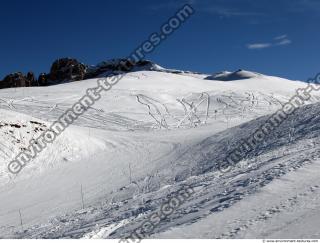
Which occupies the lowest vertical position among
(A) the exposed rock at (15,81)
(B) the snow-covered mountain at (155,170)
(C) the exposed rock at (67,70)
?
(B) the snow-covered mountain at (155,170)

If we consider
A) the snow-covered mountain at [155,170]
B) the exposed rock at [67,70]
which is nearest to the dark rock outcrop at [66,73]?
the exposed rock at [67,70]

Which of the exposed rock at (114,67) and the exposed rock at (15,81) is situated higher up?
the exposed rock at (114,67)

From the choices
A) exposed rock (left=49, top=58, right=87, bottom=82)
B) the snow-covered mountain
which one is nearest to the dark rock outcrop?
exposed rock (left=49, top=58, right=87, bottom=82)

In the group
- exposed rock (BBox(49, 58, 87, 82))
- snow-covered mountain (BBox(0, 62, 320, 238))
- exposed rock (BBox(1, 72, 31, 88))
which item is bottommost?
snow-covered mountain (BBox(0, 62, 320, 238))

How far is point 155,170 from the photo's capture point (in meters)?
20.8

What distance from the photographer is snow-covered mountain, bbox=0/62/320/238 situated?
8.33m

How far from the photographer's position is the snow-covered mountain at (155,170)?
8328 mm

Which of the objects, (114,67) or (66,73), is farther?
(114,67)

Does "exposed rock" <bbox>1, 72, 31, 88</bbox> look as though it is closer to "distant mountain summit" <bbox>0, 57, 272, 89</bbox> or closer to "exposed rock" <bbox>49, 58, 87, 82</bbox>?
"distant mountain summit" <bbox>0, 57, 272, 89</bbox>

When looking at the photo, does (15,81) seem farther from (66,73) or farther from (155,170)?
(155,170)

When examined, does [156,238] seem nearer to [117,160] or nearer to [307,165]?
[307,165]

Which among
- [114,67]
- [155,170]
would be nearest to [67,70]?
[114,67]

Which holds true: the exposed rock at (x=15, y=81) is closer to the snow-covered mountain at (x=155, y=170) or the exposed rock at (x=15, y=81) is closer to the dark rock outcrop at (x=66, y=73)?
the dark rock outcrop at (x=66, y=73)

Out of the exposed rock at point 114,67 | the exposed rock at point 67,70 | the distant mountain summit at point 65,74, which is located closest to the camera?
the distant mountain summit at point 65,74
